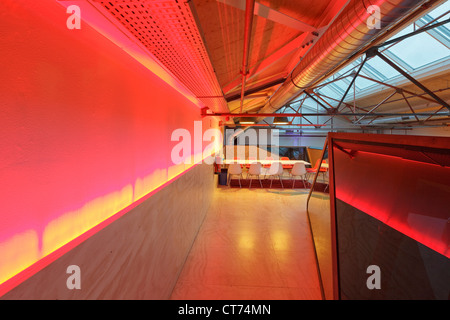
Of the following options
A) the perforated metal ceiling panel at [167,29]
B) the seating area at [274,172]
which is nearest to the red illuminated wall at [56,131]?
the perforated metal ceiling panel at [167,29]

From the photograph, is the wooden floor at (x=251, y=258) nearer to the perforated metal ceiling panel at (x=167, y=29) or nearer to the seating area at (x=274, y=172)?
the seating area at (x=274, y=172)

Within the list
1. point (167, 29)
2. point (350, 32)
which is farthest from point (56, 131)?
point (350, 32)

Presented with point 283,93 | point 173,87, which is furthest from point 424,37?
point 173,87

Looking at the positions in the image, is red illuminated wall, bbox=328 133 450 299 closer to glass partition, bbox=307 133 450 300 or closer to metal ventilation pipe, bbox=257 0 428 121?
glass partition, bbox=307 133 450 300

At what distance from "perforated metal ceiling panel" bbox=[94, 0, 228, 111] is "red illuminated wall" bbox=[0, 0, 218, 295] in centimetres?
28

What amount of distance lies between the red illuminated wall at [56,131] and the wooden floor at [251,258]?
1500 mm

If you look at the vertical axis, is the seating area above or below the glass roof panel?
below

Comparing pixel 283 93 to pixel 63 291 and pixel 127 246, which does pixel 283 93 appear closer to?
pixel 127 246

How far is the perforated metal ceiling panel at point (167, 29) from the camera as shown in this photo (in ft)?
2.82

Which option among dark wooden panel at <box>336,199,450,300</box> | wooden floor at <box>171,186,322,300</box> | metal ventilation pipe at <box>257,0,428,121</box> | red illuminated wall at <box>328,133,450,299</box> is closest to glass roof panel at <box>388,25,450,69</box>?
metal ventilation pipe at <box>257,0,428,121</box>

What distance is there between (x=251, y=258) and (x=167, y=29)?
2.79 m

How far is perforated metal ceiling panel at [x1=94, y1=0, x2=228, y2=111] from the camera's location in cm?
86

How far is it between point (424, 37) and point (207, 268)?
25.1 feet

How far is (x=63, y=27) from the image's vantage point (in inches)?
35.9
